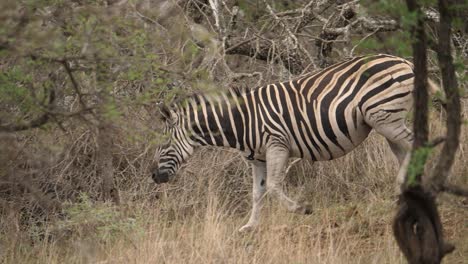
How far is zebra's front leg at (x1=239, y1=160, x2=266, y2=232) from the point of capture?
8887mm

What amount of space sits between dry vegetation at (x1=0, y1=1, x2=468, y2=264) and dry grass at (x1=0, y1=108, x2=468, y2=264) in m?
0.02

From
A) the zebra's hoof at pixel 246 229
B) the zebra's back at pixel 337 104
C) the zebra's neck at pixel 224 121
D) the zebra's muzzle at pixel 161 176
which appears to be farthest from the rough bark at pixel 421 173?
the zebra's muzzle at pixel 161 176

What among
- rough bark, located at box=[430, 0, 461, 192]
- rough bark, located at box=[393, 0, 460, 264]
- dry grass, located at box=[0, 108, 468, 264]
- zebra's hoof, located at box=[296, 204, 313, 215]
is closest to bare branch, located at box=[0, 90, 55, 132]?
dry grass, located at box=[0, 108, 468, 264]

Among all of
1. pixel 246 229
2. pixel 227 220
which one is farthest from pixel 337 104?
pixel 227 220

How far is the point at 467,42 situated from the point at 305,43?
7.47 feet

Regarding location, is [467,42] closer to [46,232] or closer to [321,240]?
[321,240]

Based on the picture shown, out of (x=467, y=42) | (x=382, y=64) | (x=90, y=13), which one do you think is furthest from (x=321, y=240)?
(x=90, y=13)

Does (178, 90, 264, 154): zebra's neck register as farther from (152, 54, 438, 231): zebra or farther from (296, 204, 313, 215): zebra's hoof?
(296, 204, 313, 215): zebra's hoof

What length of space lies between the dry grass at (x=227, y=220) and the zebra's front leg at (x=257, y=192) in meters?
0.13

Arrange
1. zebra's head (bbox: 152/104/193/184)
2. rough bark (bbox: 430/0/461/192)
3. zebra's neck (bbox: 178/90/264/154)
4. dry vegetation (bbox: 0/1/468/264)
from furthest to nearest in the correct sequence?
zebra's head (bbox: 152/104/193/184) → zebra's neck (bbox: 178/90/264/154) → dry vegetation (bbox: 0/1/468/264) → rough bark (bbox: 430/0/461/192)

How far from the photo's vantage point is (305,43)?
37.9ft

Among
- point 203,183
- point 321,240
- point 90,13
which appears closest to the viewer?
point 90,13

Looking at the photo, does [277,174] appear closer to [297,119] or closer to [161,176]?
[297,119]

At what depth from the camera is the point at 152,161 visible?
1044 centimetres
